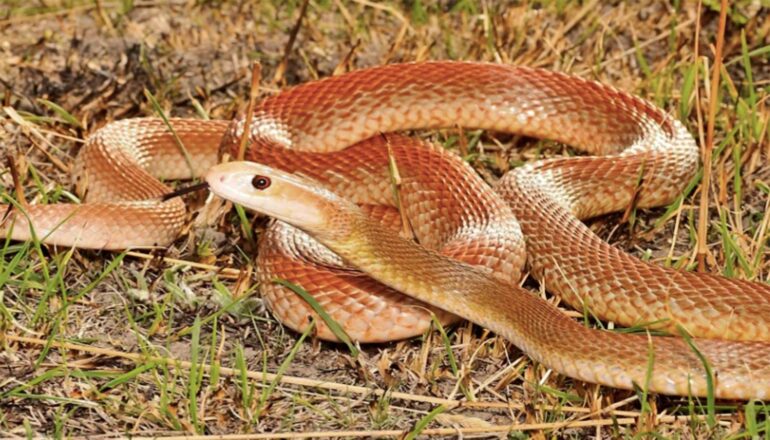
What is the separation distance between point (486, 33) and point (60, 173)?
2.52 meters

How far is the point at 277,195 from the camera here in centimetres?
428

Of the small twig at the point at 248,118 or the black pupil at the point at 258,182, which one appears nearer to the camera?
the black pupil at the point at 258,182

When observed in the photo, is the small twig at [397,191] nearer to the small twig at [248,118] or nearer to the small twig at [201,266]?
the small twig at [248,118]

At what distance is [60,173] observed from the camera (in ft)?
19.6

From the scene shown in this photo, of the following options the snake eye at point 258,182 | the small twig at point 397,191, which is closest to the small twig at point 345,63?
the small twig at point 397,191

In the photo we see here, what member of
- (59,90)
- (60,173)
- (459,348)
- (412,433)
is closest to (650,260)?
(459,348)

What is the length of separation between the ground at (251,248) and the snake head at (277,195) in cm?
47

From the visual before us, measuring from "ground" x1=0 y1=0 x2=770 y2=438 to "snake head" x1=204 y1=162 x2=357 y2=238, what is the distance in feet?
1.56

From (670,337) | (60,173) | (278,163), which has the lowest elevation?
(60,173)

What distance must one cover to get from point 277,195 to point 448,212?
1.36 m

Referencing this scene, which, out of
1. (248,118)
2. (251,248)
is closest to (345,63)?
(248,118)

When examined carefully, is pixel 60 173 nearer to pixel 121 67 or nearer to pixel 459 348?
pixel 121 67

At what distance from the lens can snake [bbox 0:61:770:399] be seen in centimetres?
429

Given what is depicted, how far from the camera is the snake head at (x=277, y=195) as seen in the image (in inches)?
167
